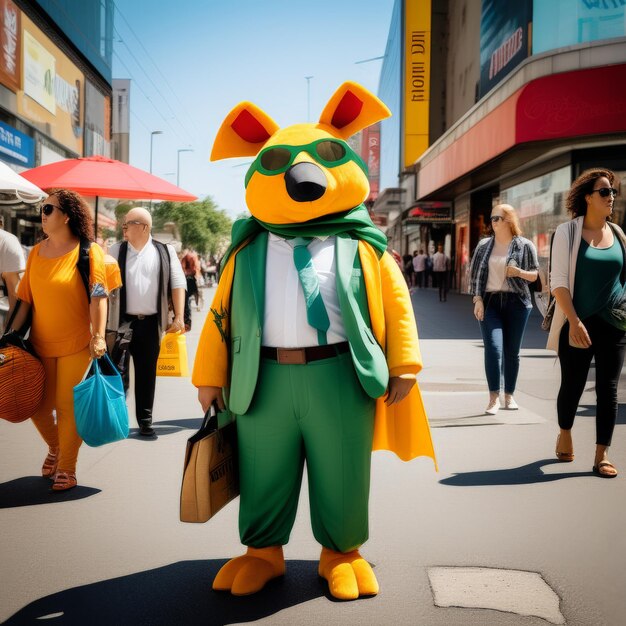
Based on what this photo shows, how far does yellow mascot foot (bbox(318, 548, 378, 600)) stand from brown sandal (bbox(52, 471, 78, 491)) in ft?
6.49

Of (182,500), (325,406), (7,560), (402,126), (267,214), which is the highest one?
(402,126)

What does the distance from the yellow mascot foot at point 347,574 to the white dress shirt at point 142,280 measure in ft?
10.5

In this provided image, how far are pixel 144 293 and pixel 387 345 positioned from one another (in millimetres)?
3212

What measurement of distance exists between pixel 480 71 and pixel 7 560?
26.1 metres

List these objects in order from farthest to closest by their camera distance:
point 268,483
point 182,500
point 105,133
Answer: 1. point 105,133
2. point 268,483
3. point 182,500

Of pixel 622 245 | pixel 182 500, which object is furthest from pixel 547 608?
pixel 622 245

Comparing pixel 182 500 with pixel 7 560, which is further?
pixel 7 560

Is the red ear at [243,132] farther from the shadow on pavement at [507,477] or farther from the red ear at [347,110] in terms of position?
the shadow on pavement at [507,477]

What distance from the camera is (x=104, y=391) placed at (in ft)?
14.8

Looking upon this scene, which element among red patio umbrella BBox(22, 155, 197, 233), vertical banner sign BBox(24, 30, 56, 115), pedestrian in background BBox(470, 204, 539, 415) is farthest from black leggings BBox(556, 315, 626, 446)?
vertical banner sign BBox(24, 30, 56, 115)

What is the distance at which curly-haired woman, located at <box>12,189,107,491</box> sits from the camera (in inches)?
184

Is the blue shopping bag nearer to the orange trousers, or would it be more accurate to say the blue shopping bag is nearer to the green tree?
the orange trousers

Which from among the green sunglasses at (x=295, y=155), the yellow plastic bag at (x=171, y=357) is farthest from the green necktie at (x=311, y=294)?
the yellow plastic bag at (x=171, y=357)

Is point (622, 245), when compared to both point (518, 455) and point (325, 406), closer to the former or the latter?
point (518, 455)
